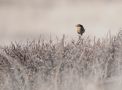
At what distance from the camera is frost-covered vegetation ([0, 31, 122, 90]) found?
7.89m

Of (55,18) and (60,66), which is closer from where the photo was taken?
(60,66)

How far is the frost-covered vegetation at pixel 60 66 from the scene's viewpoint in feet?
25.9

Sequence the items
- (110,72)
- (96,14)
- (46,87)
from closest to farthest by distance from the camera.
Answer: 1. (46,87)
2. (110,72)
3. (96,14)

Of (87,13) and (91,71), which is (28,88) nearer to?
(91,71)

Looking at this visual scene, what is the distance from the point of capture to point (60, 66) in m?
8.12

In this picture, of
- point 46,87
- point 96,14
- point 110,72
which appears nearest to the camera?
point 46,87

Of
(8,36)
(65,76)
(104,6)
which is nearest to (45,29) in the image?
(8,36)

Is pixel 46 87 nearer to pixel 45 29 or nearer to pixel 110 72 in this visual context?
pixel 110 72

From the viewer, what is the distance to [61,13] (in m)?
16.0

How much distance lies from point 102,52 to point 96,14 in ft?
22.6

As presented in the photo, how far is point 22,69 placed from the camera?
8.05 m

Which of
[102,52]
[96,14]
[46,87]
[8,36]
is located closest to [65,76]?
[46,87]

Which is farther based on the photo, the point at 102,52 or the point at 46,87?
the point at 102,52

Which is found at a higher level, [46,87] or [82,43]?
[82,43]
